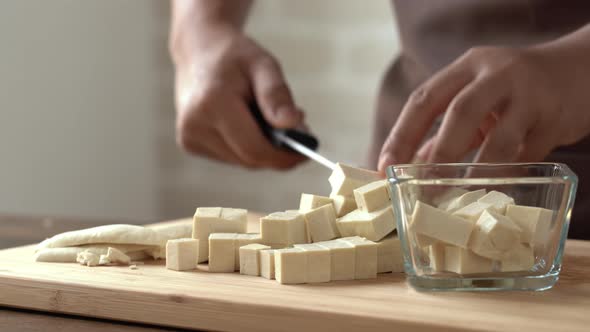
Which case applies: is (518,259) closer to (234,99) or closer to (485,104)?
(485,104)

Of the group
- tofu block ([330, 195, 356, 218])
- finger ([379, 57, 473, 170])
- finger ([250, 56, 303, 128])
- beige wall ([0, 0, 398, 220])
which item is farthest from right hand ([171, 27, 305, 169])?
beige wall ([0, 0, 398, 220])

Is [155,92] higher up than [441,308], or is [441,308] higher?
[155,92]

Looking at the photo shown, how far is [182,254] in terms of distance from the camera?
3.82ft

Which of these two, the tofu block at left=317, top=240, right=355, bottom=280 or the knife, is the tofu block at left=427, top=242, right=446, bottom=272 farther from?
the knife

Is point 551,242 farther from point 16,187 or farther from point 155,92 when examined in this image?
point 155,92

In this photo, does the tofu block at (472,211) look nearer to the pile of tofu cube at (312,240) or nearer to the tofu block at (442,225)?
the tofu block at (442,225)

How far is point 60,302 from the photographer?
1.06 m

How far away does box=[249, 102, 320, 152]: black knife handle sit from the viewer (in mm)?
1775

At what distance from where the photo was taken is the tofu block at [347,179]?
4.08ft

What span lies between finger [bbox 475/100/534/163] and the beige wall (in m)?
1.53

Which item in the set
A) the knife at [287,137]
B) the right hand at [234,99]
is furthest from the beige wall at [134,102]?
the knife at [287,137]

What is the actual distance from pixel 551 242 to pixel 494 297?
0.37ft

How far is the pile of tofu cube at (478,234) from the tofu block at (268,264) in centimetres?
19

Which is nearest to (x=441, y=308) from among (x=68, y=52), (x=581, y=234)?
(x=581, y=234)
